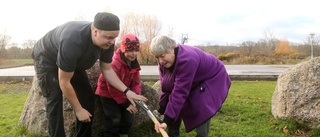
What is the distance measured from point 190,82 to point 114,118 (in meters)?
1.31

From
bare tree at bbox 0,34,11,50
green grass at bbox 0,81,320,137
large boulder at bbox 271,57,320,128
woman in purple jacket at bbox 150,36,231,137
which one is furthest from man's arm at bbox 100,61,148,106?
bare tree at bbox 0,34,11,50

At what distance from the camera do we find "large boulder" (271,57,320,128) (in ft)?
15.1

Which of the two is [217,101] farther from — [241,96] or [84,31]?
[241,96]

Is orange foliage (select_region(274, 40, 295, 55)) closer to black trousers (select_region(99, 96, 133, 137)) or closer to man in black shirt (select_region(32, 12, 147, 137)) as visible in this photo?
black trousers (select_region(99, 96, 133, 137))

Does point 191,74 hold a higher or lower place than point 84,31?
lower

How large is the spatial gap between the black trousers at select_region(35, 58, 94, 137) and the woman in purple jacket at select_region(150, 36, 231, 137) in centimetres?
99

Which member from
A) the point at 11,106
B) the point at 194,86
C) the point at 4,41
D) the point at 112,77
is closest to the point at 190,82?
the point at 194,86

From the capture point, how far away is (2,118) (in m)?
5.88

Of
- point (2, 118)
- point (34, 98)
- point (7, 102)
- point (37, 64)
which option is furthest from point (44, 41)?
point (7, 102)

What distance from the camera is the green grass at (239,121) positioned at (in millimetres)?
4652

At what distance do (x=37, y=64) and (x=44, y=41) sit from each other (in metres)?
0.29

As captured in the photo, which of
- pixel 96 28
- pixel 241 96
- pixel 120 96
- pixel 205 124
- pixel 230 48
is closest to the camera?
pixel 96 28

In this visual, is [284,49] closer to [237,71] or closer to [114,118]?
[237,71]

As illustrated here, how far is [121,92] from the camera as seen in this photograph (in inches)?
155
